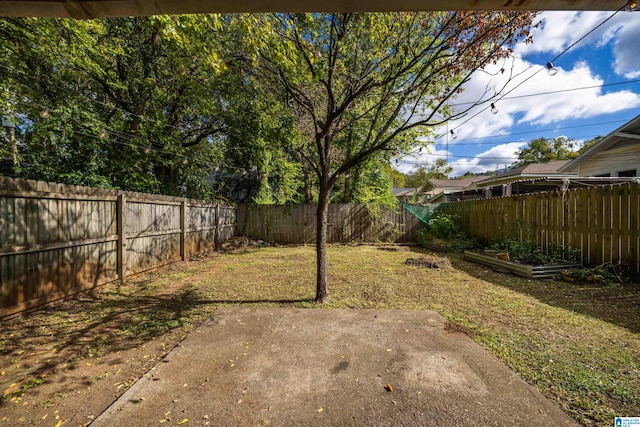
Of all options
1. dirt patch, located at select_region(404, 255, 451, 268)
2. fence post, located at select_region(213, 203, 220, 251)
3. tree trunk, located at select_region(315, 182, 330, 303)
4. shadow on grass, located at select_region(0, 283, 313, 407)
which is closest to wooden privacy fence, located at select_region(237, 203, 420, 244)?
fence post, located at select_region(213, 203, 220, 251)

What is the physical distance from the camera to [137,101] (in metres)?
9.81

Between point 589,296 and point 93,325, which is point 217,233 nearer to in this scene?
point 93,325

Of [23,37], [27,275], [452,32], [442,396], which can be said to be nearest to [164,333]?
[27,275]

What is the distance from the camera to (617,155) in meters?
9.53

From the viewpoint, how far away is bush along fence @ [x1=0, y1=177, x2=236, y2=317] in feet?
11.3

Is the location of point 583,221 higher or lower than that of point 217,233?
higher

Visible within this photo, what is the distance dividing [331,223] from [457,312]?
792 centimetres

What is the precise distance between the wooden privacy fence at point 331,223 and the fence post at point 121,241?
6.24 metres

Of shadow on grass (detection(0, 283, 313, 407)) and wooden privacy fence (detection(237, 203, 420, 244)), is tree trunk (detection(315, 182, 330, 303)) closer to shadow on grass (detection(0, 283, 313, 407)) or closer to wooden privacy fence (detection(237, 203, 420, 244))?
shadow on grass (detection(0, 283, 313, 407))

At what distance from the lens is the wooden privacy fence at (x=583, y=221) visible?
4.70m

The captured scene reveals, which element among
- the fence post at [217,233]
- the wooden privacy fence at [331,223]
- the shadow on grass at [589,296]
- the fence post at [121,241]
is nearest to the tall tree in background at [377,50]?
the shadow on grass at [589,296]

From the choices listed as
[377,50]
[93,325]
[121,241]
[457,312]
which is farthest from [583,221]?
[121,241]

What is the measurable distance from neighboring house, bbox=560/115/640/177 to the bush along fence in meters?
13.7

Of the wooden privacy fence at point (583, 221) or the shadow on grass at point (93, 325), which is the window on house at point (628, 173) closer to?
the wooden privacy fence at point (583, 221)
